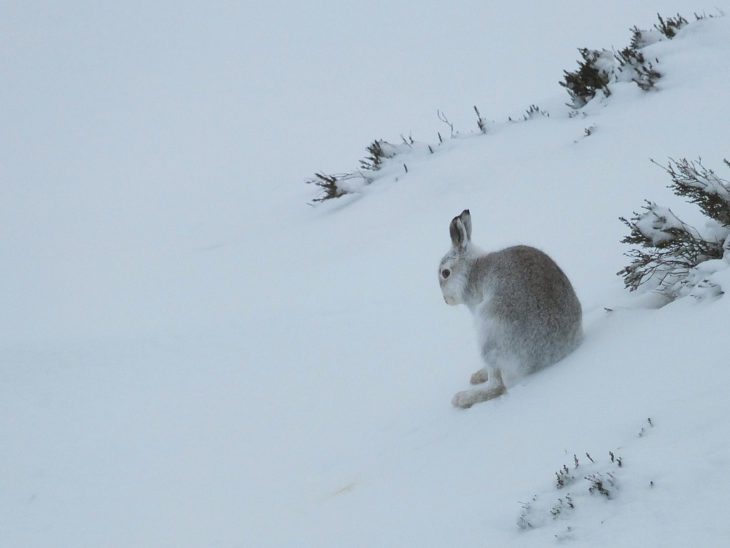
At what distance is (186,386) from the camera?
8820 millimetres

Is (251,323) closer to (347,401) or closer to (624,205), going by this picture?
(347,401)

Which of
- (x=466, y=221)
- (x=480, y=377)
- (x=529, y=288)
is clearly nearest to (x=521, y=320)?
(x=529, y=288)

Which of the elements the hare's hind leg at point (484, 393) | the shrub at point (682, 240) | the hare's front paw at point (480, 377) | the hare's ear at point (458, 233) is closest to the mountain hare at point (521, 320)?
Result: the hare's hind leg at point (484, 393)

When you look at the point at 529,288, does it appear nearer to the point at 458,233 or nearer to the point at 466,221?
the point at 458,233

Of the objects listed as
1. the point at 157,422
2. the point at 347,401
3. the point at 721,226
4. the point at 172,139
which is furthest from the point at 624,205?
the point at 172,139

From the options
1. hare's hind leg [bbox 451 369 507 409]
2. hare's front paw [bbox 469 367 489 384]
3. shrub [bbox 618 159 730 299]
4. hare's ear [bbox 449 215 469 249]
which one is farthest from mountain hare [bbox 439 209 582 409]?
shrub [bbox 618 159 730 299]

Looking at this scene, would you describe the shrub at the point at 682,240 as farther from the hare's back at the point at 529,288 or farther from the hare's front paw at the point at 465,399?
the hare's front paw at the point at 465,399

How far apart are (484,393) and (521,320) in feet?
1.93

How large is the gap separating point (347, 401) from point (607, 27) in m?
A: 20.9

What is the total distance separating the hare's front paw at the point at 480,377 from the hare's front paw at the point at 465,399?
1.37 ft

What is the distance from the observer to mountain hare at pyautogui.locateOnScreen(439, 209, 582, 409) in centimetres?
564

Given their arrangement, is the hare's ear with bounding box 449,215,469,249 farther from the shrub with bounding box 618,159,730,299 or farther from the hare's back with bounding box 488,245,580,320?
the shrub with bounding box 618,159,730,299

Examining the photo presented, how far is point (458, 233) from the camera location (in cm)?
640

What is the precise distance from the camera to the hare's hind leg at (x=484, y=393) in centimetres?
576
